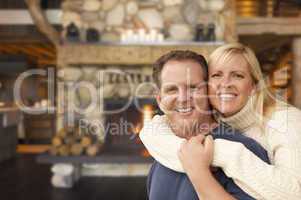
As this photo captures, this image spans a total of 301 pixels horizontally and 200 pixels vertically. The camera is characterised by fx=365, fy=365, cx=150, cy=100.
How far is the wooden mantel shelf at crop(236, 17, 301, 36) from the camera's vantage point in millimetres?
5152

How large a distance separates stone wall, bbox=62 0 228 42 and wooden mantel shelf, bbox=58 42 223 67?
0.75 ft

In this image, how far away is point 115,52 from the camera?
4.23 metres

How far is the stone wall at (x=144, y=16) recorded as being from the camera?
14.5 ft

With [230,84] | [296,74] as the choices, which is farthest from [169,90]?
[296,74]

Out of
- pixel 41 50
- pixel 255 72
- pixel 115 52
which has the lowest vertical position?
pixel 255 72

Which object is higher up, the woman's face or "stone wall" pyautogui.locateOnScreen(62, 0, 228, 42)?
"stone wall" pyautogui.locateOnScreen(62, 0, 228, 42)

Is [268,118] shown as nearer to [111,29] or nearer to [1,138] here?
[111,29]

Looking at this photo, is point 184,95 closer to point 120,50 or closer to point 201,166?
point 201,166

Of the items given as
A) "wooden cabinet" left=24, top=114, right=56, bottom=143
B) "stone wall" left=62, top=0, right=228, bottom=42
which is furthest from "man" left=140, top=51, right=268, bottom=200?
"wooden cabinet" left=24, top=114, right=56, bottom=143

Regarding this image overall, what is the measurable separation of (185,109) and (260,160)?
197 mm

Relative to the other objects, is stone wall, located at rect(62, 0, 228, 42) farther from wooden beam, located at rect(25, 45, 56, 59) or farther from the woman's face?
wooden beam, located at rect(25, 45, 56, 59)

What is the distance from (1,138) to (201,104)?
18.5ft

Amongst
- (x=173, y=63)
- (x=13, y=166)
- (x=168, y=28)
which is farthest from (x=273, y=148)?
(x=13, y=166)

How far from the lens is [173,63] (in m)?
0.83
